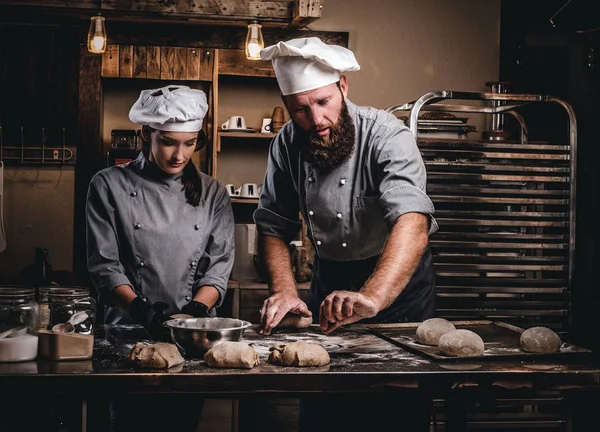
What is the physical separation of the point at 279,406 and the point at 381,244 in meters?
2.41

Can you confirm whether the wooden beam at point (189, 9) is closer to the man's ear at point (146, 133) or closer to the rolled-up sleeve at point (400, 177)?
the man's ear at point (146, 133)

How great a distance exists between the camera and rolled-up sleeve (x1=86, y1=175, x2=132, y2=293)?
9.97 feet

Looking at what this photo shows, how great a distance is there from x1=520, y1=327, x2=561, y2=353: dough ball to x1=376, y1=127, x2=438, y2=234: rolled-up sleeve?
23.5 inches

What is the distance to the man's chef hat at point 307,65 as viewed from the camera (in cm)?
279

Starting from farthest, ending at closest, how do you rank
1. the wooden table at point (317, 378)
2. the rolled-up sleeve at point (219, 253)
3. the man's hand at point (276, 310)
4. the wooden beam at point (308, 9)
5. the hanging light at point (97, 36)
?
1. the wooden beam at point (308, 9)
2. the hanging light at point (97, 36)
3. the rolled-up sleeve at point (219, 253)
4. the man's hand at point (276, 310)
5. the wooden table at point (317, 378)

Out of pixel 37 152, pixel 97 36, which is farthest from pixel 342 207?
pixel 37 152

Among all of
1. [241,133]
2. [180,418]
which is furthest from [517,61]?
[180,418]

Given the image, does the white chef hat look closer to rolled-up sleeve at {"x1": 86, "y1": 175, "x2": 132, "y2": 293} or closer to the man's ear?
the man's ear

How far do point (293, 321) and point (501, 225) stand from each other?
2180 mm

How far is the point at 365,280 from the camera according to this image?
3029 millimetres

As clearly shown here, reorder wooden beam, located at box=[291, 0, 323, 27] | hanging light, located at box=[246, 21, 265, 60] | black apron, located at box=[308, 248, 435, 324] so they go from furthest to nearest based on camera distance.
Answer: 1. wooden beam, located at box=[291, 0, 323, 27]
2. hanging light, located at box=[246, 21, 265, 60]
3. black apron, located at box=[308, 248, 435, 324]

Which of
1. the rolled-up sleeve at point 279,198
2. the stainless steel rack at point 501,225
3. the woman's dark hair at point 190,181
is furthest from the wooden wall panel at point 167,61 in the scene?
the rolled-up sleeve at point 279,198

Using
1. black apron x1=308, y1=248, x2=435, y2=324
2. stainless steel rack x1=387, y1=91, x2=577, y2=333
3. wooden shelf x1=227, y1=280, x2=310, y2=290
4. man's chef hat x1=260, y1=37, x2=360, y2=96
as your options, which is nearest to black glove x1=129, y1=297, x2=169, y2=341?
black apron x1=308, y1=248, x2=435, y2=324

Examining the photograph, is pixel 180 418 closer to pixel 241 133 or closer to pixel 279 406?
pixel 279 406
